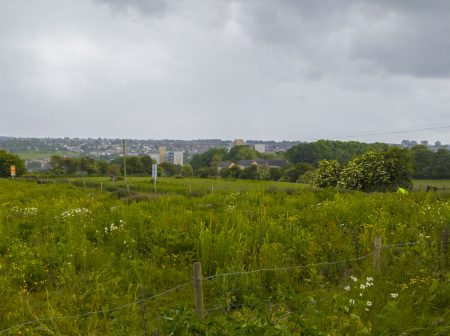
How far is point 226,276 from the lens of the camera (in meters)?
5.25

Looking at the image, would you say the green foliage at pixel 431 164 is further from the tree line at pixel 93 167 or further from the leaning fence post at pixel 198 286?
the leaning fence post at pixel 198 286

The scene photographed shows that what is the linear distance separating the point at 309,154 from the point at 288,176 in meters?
26.6

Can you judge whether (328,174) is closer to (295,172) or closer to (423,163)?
(423,163)

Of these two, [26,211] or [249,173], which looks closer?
[26,211]

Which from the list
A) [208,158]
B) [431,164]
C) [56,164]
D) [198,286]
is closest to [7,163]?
[56,164]

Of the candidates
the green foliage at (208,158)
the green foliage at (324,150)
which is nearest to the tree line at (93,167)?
the green foliage at (208,158)

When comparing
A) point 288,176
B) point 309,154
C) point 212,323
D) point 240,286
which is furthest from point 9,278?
point 309,154

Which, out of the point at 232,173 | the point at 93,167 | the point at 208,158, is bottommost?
the point at 232,173

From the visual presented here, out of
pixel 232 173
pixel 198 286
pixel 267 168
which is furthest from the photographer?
pixel 232 173

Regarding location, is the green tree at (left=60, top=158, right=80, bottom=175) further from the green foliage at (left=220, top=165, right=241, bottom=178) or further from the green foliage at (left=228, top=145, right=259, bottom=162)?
the green foliage at (left=228, top=145, right=259, bottom=162)

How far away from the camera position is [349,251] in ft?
20.7

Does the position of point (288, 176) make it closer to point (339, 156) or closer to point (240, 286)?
point (339, 156)

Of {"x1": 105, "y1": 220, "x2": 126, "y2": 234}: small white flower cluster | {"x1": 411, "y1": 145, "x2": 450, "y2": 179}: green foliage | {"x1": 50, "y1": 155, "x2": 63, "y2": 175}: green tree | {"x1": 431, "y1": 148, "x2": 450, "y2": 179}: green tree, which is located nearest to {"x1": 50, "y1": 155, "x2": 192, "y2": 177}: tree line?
{"x1": 50, "y1": 155, "x2": 63, "y2": 175}: green tree

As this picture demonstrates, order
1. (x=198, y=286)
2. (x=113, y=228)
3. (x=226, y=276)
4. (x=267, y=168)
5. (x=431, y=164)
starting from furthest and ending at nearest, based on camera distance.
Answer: (x=267, y=168), (x=431, y=164), (x=113, y=228), (x=226, y=276), (x=198, y=286)
